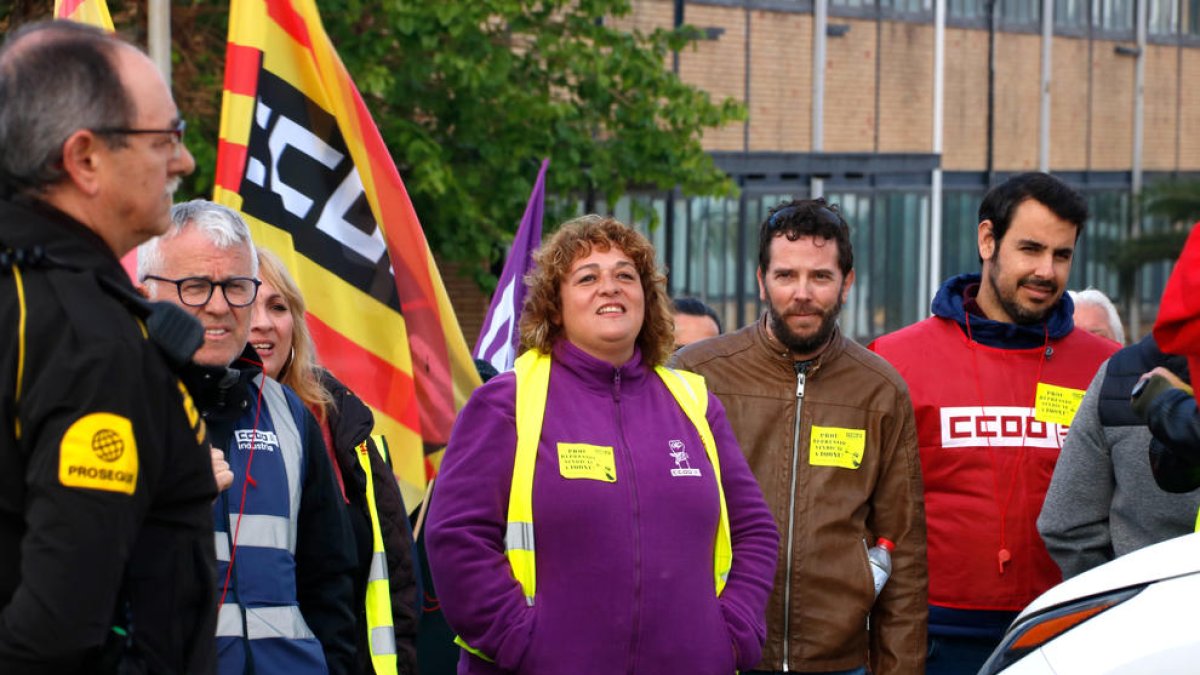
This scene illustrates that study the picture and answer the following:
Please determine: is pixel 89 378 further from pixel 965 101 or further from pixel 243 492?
pixel 965 101

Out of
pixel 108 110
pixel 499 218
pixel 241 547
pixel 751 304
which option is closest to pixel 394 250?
pixel 241 547

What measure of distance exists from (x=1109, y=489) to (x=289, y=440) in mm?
2461

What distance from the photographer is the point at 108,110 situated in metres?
2.51

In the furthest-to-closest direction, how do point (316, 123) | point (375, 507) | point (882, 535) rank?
point (316, 123), point (882, 535), point (375, 507)

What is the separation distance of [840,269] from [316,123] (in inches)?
75.8

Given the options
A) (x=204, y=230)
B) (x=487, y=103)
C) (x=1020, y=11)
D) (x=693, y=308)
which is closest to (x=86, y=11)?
(x=204, y=230)

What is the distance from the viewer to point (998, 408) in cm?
545

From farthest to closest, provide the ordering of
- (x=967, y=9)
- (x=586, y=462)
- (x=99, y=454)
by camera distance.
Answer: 1. (x=967, y=9)
2. (x=586, y=462)
3. (x=99, y=454)

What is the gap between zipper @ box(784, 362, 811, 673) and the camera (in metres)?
4.99

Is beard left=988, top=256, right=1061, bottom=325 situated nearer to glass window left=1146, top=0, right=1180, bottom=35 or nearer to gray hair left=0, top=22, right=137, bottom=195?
gray hair left=0, top=22, right=137, bottom=195

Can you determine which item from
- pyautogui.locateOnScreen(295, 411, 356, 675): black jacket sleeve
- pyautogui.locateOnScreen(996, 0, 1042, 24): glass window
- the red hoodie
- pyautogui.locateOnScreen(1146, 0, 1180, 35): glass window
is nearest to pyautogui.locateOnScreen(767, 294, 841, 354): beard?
the red hoodie

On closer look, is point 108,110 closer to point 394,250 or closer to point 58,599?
point 58,599

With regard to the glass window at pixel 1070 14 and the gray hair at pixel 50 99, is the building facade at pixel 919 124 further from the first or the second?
the gray hair at pixel 50 99

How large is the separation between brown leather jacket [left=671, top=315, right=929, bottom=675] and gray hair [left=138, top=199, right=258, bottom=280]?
1.64 metres
